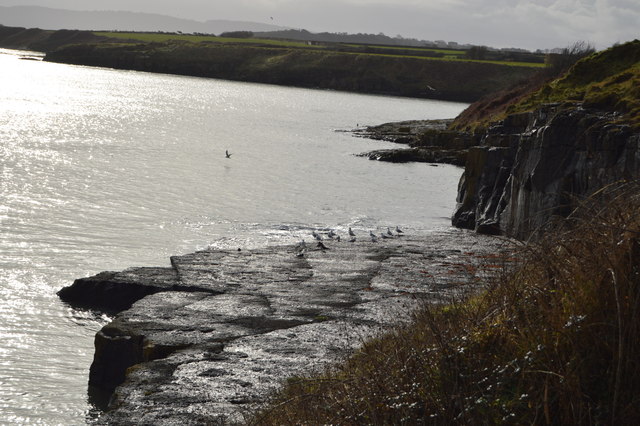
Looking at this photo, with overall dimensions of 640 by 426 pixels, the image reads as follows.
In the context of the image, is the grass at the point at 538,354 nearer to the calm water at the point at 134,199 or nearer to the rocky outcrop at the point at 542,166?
the calm water at the point at 134,199

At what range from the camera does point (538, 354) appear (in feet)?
29.0

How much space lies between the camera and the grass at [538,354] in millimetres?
8492

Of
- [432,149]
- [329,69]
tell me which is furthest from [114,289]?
[329,69]

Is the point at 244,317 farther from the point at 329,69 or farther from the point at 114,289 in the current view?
the point at 329,69

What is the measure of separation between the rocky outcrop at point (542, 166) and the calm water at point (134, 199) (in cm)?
301

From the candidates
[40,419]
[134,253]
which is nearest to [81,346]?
[40,419]

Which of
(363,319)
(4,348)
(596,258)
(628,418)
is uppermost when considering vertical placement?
(596,258)

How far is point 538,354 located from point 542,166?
22.2 meters

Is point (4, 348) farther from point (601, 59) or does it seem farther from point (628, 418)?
point (601, 59)

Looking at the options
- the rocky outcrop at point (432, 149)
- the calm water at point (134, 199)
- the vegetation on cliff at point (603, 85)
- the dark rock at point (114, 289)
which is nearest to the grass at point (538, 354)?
the calm water at point (134, 199)

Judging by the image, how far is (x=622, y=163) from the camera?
25.9 meters

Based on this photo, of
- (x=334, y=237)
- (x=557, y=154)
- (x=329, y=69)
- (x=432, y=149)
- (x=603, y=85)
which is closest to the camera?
(x=557, y=154)

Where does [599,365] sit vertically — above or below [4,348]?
above

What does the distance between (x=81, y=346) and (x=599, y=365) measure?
A: 14381 millimetres
